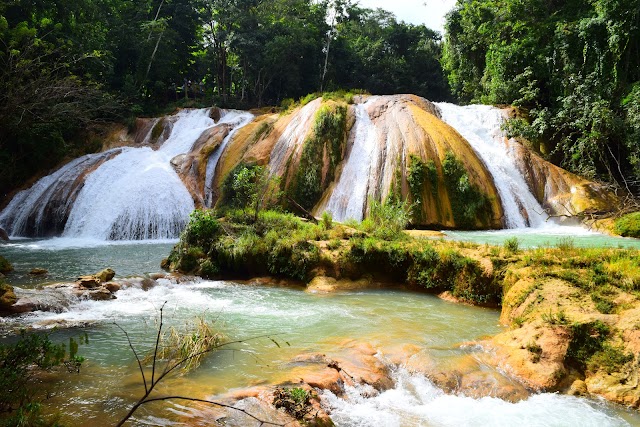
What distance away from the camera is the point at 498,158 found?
2041 centimetres

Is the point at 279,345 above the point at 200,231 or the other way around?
the other way around

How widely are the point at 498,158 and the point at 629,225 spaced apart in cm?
667

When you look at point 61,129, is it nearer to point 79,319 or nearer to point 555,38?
point 79,319

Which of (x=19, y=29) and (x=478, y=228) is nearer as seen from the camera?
(x=19, y=29)

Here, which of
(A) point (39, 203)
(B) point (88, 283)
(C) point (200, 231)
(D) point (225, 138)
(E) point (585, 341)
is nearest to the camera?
(E) point (585, 341)

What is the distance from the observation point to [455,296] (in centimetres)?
948

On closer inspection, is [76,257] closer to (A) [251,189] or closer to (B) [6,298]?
(A) [251,189]

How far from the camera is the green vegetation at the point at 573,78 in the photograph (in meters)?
19.8

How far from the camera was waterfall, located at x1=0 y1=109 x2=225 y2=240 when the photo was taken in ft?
62.3

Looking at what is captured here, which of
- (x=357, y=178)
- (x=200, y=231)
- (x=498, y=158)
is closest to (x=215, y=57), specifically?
(x=357, y=178)

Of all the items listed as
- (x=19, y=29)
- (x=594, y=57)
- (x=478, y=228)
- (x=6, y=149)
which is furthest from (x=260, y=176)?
(x=594, y=57)

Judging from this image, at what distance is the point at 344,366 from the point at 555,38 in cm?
Answer: 2359

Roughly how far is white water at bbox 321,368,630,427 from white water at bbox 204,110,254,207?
17.5 meters

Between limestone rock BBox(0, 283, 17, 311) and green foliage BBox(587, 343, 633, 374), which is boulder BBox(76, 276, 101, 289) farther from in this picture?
green foliage BBox(587, 343, 633, 374)
